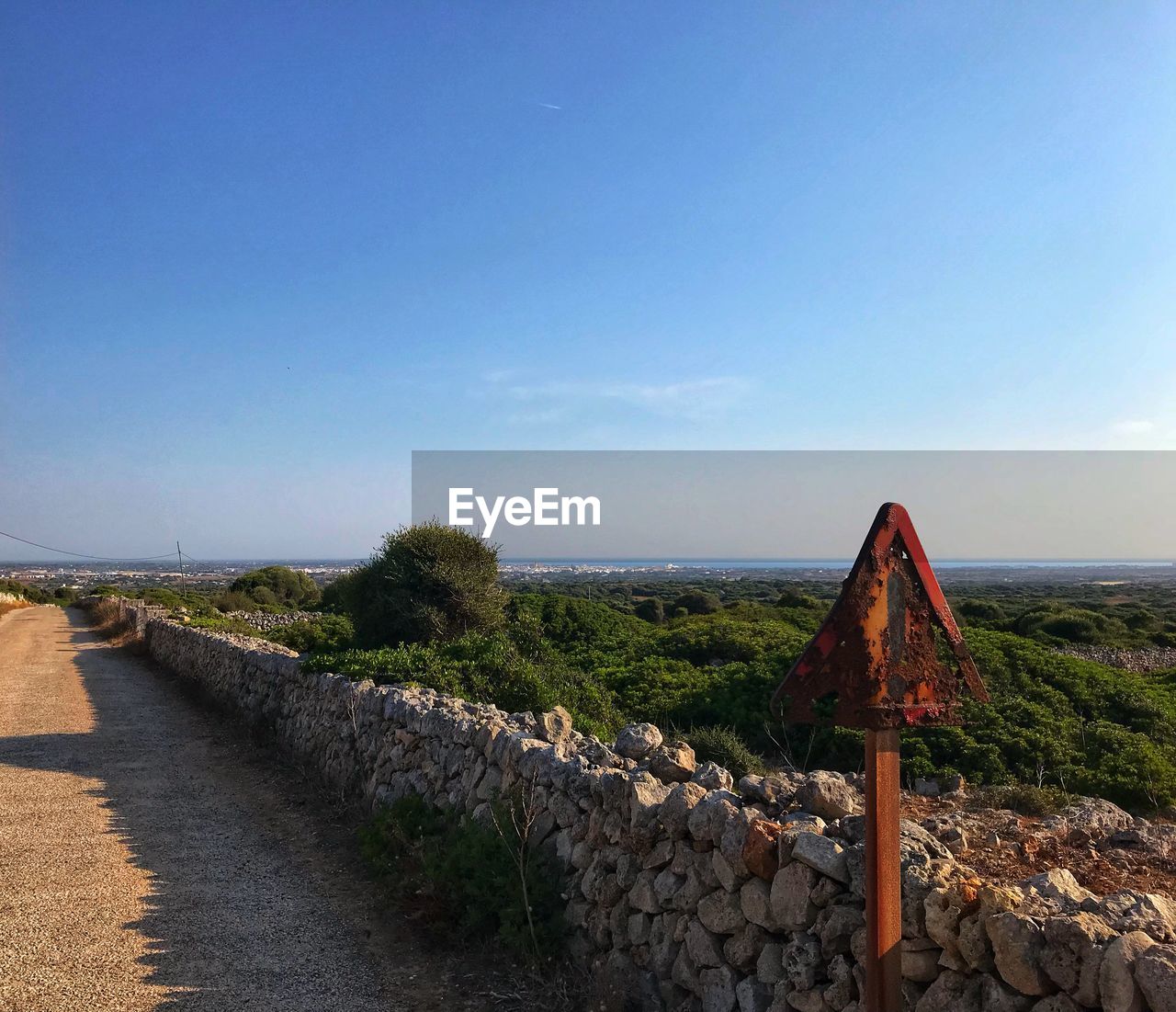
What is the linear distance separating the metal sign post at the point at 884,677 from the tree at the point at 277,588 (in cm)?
5693

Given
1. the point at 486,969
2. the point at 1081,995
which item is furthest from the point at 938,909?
the point at 486,969

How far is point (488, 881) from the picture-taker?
557 centimetres

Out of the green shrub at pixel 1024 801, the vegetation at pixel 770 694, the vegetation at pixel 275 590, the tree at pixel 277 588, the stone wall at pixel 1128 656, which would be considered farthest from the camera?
the tree at pixel 277 588

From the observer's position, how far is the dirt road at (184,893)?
5.12m

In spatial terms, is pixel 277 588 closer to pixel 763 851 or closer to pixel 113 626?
pixel 113 626

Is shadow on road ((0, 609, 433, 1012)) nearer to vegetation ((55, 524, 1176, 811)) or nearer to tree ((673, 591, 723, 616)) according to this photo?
vegetation ((55, 524, 1176, 811))

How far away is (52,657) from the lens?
2383 cm

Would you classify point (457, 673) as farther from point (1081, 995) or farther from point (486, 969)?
point (1081, 995)

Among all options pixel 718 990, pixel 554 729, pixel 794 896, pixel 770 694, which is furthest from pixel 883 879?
pixel 770 694

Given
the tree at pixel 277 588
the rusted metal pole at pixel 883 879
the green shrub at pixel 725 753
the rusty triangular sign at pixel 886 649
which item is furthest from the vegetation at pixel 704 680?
the tree at pixel 277 588

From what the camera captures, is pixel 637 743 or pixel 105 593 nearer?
pixel 637 743

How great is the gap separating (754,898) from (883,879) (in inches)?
54.2

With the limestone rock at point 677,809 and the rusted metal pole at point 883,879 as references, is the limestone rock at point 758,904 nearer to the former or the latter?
the limestone rock at point 677,809

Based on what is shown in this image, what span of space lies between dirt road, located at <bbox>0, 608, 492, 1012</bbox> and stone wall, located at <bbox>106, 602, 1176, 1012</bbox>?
1157 millimetres
